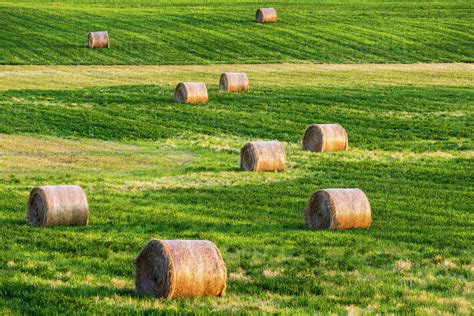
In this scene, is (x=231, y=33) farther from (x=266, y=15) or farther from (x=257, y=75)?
(x=257, y=75)

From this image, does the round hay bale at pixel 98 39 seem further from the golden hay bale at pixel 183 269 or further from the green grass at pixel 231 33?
the golden hay bale at pixel 183 269

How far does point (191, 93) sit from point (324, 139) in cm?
1495

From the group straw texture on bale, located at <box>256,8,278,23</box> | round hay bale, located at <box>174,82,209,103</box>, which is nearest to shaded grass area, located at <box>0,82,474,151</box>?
round hay bale, located at <box>174,82,209,103</box>

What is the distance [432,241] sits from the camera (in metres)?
22.8

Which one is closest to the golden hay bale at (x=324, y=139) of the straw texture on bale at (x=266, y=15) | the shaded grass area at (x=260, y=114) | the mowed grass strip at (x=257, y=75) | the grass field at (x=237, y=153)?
the grass field at (x=237, y=153)

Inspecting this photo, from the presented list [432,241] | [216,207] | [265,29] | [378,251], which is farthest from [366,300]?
[265,29]

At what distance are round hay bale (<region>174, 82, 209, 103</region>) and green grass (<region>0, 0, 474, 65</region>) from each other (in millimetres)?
19464

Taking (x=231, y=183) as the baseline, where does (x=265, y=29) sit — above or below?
above

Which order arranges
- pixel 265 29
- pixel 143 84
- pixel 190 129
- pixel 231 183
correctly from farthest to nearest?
1. pixel 265 29
2. pixel 143 84
3. pixel 190 129
4. pixel 231 183

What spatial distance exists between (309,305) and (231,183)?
1478cm

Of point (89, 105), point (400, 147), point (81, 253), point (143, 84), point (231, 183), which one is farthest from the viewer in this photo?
point (143, 84)

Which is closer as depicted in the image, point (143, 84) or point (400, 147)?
point (400, 147)

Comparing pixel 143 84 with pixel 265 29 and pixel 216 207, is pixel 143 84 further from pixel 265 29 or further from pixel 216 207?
pixel 216 207

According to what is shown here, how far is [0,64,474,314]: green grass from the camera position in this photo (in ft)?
59.3
